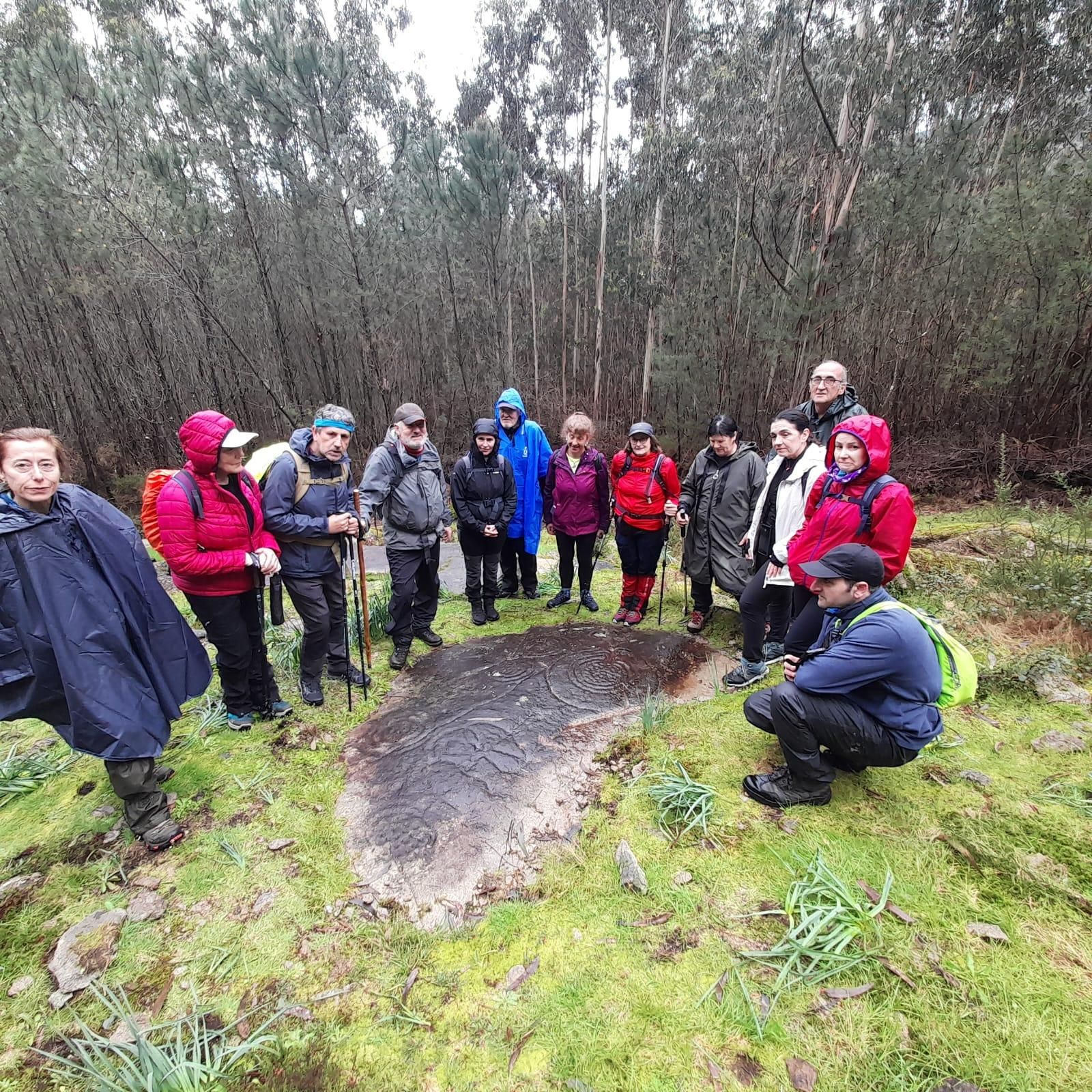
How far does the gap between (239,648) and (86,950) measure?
4.91ft

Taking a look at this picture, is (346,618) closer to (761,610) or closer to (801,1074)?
(761,610)

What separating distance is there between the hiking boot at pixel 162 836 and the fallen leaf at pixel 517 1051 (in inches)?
73.1

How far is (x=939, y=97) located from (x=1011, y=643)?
1120cm

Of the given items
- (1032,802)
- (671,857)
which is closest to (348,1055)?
(671,857)

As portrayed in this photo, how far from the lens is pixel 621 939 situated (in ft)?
6.57

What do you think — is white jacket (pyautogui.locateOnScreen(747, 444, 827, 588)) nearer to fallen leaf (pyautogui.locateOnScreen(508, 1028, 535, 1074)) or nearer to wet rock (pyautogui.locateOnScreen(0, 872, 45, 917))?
fallen leaf (pyautogui.locateOnScreen(508, 1028, 535, 1074))

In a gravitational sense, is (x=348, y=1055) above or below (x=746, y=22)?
below

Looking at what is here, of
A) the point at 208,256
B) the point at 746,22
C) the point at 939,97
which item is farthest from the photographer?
the point at 746,22

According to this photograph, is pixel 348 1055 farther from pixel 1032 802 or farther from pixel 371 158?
pixel 371 158

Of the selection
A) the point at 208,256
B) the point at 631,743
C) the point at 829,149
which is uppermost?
the point at 829,149

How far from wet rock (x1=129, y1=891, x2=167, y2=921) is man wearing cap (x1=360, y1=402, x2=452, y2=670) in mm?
2094

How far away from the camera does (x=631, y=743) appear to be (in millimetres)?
3156

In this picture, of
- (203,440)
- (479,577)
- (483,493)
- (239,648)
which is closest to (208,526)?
(203,440)

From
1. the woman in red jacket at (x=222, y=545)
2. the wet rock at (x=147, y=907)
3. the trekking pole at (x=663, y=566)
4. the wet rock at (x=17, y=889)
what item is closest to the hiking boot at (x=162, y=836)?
the wet rock at (x=147, y=907)
